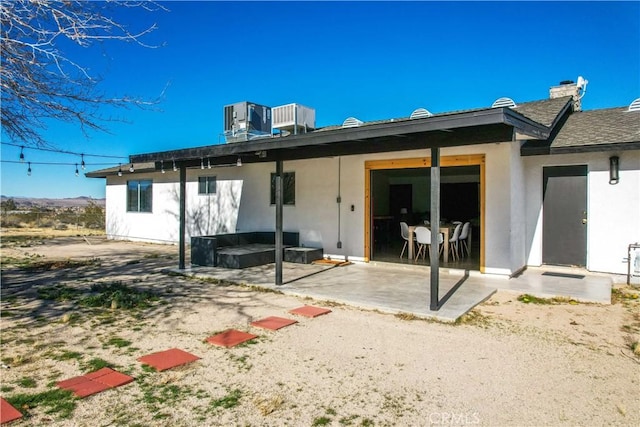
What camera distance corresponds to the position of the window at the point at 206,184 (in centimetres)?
1307

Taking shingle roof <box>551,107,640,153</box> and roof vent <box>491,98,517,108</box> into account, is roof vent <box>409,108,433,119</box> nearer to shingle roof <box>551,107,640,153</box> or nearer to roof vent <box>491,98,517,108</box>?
roof vent <box>491,98,517,108</box>

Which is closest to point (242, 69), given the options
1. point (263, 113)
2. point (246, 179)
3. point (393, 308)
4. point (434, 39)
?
point (263, 113)

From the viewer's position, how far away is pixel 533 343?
4121mm

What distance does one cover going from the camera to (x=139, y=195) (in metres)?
15.3

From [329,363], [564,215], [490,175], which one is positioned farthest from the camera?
[564,215]

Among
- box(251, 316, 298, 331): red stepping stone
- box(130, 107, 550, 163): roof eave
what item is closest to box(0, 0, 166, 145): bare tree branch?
box(130, 107, 550, 163): roof eave

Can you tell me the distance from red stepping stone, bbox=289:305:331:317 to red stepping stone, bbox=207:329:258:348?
100 centimetres

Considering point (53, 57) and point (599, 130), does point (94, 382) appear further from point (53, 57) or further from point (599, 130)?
point (599, 130)

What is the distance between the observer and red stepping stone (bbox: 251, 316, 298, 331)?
15.1ft

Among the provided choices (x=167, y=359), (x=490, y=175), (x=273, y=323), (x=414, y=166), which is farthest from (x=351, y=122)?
(x=167, y=359)

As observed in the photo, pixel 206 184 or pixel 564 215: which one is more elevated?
pixel 206 184

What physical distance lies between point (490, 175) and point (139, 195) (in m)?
12.6

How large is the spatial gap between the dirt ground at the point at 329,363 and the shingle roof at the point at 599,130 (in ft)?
9.89

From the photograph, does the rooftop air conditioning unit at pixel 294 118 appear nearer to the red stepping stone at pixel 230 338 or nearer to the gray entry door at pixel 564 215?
the gray entry door at pixel 564 215
